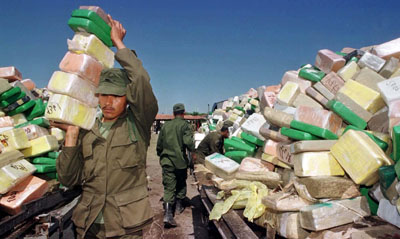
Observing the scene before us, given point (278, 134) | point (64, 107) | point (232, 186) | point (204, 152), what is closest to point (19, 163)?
point (64, 107)

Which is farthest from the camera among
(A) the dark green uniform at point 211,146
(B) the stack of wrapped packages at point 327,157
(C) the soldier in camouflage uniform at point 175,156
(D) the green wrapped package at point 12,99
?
(A) the dark green uniform at point 211,146

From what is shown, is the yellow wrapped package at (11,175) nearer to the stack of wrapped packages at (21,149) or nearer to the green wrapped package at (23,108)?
the stack of wrapped packages at (21,149)

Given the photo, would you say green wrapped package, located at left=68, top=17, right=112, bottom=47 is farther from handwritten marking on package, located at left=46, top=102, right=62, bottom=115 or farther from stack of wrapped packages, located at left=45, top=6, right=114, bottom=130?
handwritten marking on package, located at left=46, top=102, right=62, bottom=115

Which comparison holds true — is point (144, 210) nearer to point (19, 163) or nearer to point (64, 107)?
point (64, 107)

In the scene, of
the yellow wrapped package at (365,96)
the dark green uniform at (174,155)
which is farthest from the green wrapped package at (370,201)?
the dark green uniform at (174,155)

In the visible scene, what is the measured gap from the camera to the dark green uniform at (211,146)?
567cm

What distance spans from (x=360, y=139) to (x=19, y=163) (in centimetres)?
312

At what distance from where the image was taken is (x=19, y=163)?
9.11 ft

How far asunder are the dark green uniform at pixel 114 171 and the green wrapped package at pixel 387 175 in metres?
1.63

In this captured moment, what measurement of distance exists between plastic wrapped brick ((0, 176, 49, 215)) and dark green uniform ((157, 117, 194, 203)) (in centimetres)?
224

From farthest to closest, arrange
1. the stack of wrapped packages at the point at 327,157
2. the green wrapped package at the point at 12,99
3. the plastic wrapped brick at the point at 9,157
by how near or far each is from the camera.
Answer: the green wrapped package at the point at 12,99
the plastic wrapped brick at the point at 9,157
the stack of wrapped packages at the point at 327,157

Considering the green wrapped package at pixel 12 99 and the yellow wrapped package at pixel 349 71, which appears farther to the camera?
the green wrapped package at pixel 12 99

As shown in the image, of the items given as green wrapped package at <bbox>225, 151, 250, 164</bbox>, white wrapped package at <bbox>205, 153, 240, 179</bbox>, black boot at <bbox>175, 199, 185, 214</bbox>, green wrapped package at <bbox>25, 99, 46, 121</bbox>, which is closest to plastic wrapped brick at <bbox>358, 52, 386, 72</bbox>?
green wrapped package at <bbox>225, 151, 250, 164</bbox>

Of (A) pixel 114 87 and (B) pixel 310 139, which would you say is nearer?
(A) pixel 114 87
